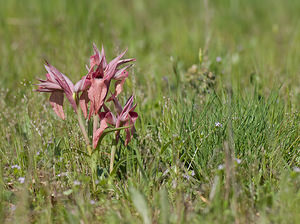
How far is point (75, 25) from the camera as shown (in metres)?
4.38

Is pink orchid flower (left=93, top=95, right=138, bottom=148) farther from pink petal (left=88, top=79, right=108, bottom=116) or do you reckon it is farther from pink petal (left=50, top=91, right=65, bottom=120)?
pink petal (left=50, top=91, right=65, bottom=120)

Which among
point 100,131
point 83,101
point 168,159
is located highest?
point 83,101

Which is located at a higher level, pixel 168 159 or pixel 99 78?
pixel 99 78

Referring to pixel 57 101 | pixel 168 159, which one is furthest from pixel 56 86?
pixel 168 159

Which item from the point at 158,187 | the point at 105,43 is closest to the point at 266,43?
the point at 105,43

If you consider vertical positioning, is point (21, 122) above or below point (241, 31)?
below

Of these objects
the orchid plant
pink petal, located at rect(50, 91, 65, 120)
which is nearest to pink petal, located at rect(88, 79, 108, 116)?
the orchid plant

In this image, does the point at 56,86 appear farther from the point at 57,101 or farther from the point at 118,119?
the point at 118,119

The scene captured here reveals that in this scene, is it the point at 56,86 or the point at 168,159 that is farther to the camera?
the point at 168,159

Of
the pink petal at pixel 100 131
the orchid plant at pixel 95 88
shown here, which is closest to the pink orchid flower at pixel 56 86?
the orchid plant at pixel 95 88

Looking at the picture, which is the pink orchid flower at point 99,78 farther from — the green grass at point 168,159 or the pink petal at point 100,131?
the green grass at point 168,159

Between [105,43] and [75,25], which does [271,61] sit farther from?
[75,25]

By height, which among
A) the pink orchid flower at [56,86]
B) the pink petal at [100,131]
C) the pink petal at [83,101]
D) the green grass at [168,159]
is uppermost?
the pink orchid flower at [56,86]

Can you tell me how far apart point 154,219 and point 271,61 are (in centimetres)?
245
